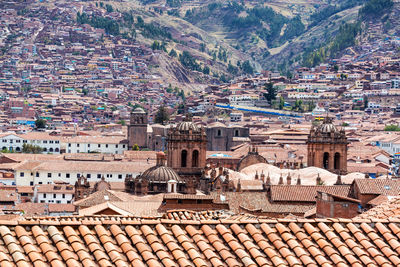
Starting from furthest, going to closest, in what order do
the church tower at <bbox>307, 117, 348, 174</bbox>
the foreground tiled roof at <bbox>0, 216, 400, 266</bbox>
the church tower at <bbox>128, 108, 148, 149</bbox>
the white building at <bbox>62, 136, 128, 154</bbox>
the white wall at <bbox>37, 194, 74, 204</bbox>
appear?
1. the white building at <bbox>62, 136, 128, 154</bbox>
2. the church tower at <bbox>128, 108, 148, 149</bbox>
3. the white wall at <bbox>37, 194, 74, 204</bbox>
4. the church tower at <bbox>307, 117, 348, 174</bbox>
5. the foreground tiled roof at <bbox>0, 216, 400, 266</bbox>

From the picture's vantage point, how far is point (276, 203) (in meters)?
50.4

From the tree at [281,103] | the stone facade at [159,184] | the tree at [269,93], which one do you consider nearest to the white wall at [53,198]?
the stone facade at [159,184]

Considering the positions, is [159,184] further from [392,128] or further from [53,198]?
[392,128]

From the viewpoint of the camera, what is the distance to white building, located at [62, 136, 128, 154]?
4840 inches

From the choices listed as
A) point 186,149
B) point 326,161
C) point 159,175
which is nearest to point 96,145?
point 186,149

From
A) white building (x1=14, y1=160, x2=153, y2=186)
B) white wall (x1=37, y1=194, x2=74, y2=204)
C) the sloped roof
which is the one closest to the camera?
the sloped roof

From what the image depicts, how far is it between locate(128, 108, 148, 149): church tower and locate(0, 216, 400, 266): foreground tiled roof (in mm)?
107468

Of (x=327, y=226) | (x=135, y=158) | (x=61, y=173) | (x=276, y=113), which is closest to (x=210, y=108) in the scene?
(x=276, y=113)

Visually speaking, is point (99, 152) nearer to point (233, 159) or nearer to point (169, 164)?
point (233, 159)

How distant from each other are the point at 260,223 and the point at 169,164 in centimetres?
5790

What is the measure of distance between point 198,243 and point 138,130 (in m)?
109

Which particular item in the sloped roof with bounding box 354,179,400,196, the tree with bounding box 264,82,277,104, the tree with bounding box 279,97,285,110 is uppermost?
the tree with bounding box 264,82,277,104

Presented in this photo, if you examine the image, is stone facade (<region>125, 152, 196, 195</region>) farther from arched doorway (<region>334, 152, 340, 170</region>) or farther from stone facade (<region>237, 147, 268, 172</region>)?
stone facade (<region>237, 147, 268, 172</region>)

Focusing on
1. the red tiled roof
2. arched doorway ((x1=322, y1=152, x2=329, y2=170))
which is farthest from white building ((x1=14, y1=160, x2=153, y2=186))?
the red tiled roof
